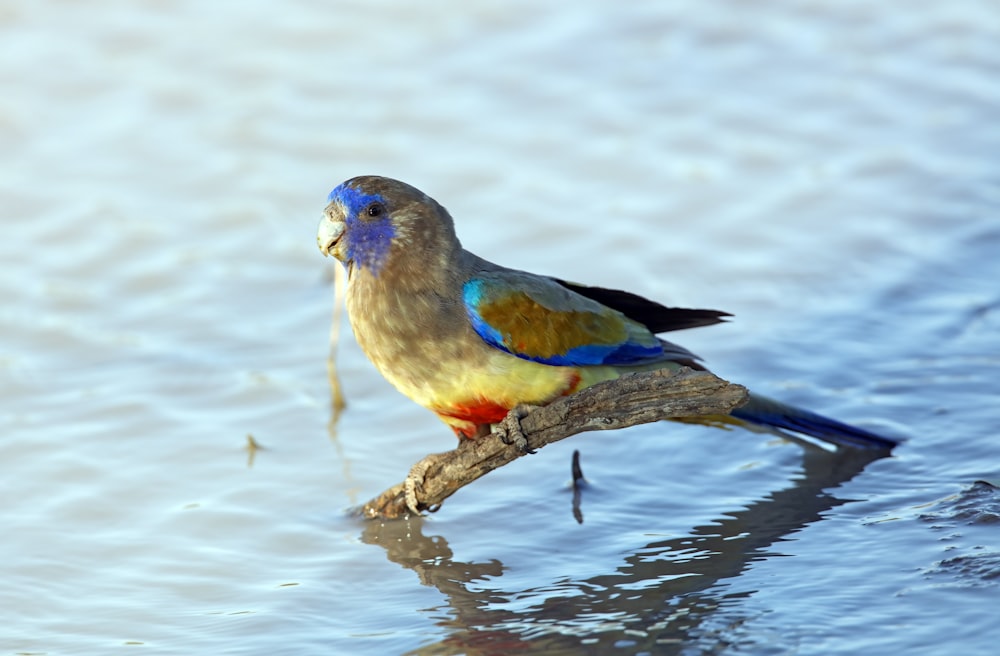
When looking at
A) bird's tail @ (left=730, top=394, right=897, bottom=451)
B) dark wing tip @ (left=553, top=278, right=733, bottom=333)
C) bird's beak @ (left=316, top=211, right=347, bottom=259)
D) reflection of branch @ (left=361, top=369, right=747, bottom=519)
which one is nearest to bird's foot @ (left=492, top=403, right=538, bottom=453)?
reflection of branch @ (left=361, top=369, right=747, bottom=519)

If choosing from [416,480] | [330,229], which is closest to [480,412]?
[416,480]

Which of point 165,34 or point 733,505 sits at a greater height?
point 165,34

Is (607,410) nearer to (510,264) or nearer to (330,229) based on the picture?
(330,229)

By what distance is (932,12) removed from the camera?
44.1 ft

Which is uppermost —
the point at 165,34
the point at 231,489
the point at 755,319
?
the point at 165,34

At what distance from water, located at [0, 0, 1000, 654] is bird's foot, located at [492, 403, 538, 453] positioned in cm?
65

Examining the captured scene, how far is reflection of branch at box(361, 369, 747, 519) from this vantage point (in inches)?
213

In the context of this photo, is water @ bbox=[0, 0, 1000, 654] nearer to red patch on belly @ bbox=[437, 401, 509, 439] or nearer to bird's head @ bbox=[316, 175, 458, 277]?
red patch on belly @ bbox=[437, 401, 509, 439]

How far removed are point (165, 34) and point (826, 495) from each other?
9.02m

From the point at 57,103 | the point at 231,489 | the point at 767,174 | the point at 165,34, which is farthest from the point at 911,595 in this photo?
the point at 165,34

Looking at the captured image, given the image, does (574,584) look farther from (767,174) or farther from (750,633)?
(767,174)

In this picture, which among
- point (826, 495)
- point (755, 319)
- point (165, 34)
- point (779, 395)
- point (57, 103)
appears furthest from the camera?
point (165, 34)

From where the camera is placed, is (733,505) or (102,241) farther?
(102,241)

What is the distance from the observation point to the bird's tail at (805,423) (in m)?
6.36
